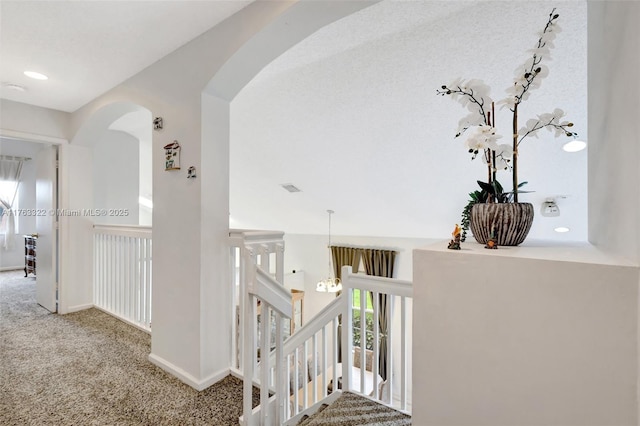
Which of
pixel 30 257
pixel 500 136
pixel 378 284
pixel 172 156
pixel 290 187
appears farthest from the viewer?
pixel 290 187

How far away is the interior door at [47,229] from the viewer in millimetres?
3359

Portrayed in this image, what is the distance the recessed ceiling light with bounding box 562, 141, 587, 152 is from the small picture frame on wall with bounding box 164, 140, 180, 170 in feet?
12.3

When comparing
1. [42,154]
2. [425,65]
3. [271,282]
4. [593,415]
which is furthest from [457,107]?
[42,154]

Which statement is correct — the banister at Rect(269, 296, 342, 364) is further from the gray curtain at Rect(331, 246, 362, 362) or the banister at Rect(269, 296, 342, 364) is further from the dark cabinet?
the dark cabinet

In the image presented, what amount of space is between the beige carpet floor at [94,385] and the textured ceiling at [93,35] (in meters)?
2.23

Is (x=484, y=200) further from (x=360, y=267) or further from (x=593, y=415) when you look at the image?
(x=360, y=267)

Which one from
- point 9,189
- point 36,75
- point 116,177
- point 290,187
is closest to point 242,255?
point 36,75

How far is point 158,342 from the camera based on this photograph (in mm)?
2287

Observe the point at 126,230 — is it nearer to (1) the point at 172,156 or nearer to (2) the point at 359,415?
(1) the point at 172,156

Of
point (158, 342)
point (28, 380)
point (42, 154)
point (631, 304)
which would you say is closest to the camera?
point (631, 304)

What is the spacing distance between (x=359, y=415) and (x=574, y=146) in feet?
11.4

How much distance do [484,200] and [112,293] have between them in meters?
3.71

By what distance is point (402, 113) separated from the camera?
11.2ft

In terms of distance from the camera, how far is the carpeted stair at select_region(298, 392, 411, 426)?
59.1 inches
